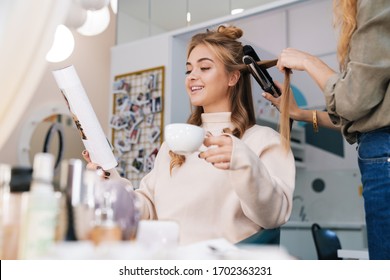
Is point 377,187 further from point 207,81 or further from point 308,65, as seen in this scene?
point 207,81

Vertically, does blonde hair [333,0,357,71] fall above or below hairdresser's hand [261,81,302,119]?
above

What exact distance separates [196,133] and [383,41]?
372mm

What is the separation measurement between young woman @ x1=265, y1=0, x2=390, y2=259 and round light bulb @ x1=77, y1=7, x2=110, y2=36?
5.00 ft

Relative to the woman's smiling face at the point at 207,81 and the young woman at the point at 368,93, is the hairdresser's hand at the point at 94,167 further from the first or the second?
the young woman at the point at 368,93

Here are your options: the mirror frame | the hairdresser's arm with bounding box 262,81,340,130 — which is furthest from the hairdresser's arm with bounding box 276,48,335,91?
the mirror frame

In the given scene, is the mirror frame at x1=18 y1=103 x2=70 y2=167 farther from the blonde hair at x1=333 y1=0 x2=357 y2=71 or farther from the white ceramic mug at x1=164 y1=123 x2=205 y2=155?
the blonde hair at x1=333 y1=0 x2=357 y2=71

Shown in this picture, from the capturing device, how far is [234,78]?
1.30 meters

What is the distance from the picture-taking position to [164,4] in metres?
2.69

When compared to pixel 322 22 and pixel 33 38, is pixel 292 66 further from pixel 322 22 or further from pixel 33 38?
pixel 322 22

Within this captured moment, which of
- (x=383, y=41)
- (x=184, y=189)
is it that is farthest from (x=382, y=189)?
(x=184, y=189)

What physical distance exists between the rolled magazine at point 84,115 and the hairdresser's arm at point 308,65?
422 mm

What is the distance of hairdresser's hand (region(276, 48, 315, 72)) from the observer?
3.21 ft

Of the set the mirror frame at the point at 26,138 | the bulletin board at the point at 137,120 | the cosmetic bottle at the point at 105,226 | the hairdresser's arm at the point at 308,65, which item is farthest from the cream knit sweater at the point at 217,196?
the bulletin board at the point at 137,120

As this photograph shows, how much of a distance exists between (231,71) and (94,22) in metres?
1.24
